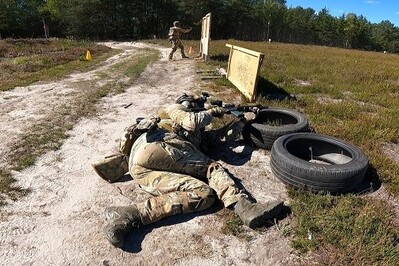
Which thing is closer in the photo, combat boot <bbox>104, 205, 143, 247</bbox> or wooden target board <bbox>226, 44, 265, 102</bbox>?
combat boot <bbox>104, 205, 143, 247</bbox>

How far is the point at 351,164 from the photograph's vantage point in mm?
3965

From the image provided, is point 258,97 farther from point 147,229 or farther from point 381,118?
point 147,229

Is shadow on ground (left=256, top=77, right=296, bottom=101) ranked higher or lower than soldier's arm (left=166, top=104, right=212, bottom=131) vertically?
lower

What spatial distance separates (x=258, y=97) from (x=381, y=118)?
261 centimetres

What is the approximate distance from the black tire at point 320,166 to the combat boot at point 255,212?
0.65m

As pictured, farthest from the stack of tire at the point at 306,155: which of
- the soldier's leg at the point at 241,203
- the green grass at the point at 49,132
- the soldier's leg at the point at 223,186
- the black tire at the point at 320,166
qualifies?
the green grass at the point at 49,132

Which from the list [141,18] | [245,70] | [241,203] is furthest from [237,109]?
[141,18]

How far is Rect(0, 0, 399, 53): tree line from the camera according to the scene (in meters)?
42.7

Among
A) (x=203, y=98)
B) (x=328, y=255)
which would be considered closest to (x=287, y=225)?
(x=328, y=255)

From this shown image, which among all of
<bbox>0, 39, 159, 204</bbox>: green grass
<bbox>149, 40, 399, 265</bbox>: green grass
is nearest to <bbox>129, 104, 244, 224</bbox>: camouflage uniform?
<bbox>149, 40, 399, 265</bbox>: green grass

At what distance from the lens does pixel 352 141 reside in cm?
559

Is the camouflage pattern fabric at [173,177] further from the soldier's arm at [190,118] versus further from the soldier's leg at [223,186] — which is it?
the soldier's arm at [190,118]

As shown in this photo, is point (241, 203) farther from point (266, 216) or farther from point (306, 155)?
point (306, 155)

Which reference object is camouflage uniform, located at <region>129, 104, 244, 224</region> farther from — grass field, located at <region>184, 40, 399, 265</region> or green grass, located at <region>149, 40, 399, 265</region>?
grass field, located at <region>184, 40, 399, 265</region>
